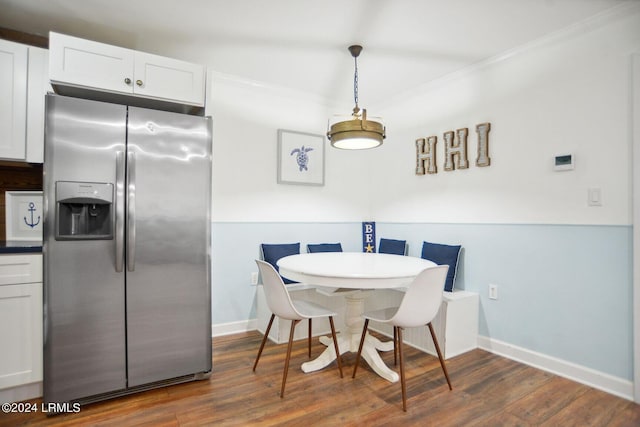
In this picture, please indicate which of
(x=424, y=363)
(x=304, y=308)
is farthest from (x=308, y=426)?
(x=424, y=363)

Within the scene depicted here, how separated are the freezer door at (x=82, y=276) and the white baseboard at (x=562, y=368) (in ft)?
9.06

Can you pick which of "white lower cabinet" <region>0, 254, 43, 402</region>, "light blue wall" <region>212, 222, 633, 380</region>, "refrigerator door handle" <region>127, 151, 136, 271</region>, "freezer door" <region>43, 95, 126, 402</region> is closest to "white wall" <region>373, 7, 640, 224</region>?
"light blue wall" <region>212, 222, 633, 380</region>

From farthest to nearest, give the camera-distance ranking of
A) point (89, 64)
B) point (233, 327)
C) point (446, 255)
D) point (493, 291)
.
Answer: point (233, 327), point (446, 255), point (493, 291), point (89, 64)

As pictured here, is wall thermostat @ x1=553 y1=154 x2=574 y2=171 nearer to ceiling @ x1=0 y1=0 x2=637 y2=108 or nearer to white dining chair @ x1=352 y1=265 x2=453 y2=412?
ceiling @ x1=0 y1=0 x2=637 y2=108

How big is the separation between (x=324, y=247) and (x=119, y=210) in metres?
2.18

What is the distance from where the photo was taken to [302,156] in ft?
12.6

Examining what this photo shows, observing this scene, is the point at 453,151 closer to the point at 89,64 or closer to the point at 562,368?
the point at 562,368

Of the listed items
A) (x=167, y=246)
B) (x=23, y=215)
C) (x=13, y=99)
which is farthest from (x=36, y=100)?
(x=167, y=246)

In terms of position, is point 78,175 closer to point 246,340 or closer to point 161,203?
point 161,203

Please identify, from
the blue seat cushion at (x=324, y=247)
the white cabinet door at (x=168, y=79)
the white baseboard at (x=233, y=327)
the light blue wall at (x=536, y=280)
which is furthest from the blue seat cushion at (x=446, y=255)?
the white cabinet door at (x=168, y=79)

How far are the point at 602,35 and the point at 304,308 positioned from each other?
108 inches

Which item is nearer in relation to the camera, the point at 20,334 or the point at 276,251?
the point at 20,334

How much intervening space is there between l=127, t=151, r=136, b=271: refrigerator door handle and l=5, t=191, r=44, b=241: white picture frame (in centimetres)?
96

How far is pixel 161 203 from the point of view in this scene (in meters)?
2.21
